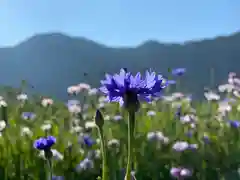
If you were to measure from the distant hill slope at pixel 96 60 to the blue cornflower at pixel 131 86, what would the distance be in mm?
4227

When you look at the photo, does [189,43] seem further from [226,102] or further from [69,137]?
[69,137]

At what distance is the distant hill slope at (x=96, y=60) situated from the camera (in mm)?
5246

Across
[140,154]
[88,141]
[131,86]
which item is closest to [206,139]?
[140,154]

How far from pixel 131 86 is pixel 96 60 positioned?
4978 mm

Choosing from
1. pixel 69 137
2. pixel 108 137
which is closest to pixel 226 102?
pixel 108 137

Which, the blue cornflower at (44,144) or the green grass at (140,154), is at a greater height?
the blue cornflower at (44,144)

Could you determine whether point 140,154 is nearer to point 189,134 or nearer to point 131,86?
point 189,134

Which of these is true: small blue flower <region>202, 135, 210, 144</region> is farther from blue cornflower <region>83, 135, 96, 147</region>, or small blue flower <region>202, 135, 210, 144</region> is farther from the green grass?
blue cornflower <region>83, 135, 96, 147</region>

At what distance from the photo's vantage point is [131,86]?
2.40 feet

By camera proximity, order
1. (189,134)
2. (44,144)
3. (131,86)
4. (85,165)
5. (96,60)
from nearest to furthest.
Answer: (131,86) → (44,144) → (85,165) → (189,134) → (96,60)

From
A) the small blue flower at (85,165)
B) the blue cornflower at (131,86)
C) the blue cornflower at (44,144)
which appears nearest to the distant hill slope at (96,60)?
the small blue flower at (85,165)

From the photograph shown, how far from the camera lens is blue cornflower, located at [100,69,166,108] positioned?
2.41 feet

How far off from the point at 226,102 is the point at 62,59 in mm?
3270

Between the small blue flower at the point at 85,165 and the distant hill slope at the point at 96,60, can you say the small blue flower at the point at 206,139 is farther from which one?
the distant hill slope at the point at 96,60
